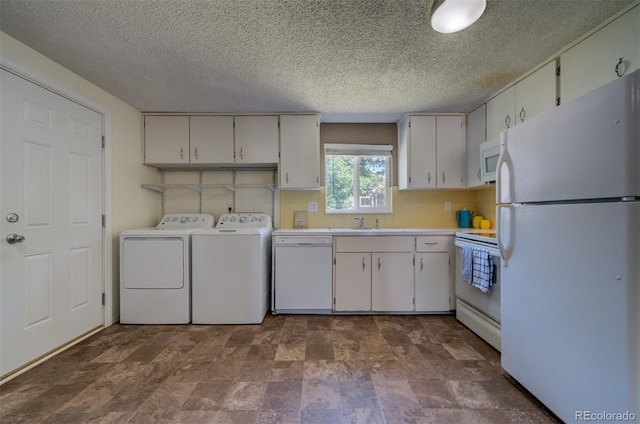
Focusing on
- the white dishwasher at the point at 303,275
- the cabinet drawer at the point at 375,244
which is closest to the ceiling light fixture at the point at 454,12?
the cabinet drawer at the point at 375,244

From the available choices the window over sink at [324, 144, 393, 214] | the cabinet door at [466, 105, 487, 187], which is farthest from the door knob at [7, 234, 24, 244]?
the cabinet door at [466, 105, 487, 187]

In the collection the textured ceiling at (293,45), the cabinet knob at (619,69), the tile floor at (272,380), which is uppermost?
the textured ceiling at (293,45)

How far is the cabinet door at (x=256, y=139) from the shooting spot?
112 inches

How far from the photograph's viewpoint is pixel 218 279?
2428 millimetres

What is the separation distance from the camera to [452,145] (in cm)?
289

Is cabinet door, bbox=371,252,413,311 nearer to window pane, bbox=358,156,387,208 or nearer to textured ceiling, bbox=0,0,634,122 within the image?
window pane, bbox=358,156,387,208

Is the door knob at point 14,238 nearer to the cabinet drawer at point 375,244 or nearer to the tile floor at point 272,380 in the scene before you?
the tile floor at point 272,380

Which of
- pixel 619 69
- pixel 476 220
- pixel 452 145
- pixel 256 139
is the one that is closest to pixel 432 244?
pixel 476 220

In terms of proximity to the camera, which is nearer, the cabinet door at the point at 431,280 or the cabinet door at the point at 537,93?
the cabinet door at the point at 537,93

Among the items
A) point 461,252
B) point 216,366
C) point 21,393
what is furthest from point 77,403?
point 461,252

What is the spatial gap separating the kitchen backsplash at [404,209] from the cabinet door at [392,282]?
0.63m

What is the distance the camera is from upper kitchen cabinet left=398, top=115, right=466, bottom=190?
2.88 meters

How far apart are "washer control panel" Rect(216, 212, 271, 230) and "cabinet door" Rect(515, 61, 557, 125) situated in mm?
2706

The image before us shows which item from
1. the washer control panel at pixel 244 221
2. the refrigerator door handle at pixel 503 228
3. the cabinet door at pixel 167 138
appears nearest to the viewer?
the refrigerator door handle at pixel 503 228
